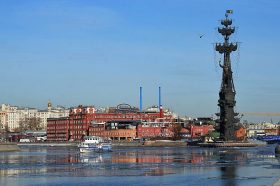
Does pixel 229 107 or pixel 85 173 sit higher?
pixel 229 107

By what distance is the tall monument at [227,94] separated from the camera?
154 metres

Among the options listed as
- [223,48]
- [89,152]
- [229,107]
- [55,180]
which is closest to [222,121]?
[229,107]

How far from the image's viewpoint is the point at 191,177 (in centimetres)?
5088

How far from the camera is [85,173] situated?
56312 mm

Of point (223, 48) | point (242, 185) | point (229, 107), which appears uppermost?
point (223, 48)

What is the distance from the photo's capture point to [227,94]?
153m

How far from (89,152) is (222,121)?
48391 millimetres

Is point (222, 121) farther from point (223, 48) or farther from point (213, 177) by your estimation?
point (213, 177)

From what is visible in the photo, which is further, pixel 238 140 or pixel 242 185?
pixel 238 140

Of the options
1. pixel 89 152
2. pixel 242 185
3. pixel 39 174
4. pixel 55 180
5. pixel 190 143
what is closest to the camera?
pixel 242 185

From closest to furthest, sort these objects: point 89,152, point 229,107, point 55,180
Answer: point 55,180 → point 89,152 → point 229,107

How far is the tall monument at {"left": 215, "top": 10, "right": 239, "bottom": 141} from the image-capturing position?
506 ft

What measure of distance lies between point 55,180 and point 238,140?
119982 millimetres

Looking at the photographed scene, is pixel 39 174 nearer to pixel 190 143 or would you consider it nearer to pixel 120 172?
pixel 120 172
